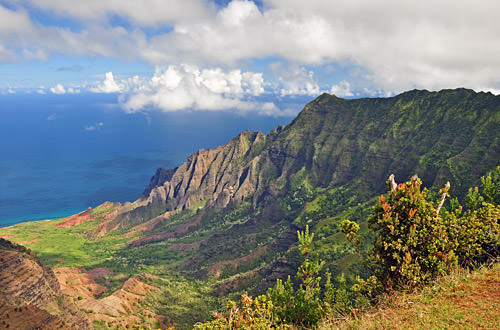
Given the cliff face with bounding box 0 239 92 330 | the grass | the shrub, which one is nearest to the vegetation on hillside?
the shrub

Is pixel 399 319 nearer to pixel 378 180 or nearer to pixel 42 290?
pixel 42 290

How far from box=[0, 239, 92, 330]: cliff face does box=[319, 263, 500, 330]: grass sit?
7547 cm

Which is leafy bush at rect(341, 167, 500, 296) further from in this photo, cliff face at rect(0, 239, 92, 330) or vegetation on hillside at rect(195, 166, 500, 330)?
cliff face at rect(0, 239, 92, 330)

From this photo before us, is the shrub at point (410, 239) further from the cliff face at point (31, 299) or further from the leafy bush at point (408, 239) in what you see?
the cliff face at point (31, 299)

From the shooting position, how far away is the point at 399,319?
57.0 feet

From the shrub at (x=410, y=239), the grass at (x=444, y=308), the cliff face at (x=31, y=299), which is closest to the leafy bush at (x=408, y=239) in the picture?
the shrub at (x=410, y=239)

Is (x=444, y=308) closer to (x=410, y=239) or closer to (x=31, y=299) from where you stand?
(x=410, y=239)

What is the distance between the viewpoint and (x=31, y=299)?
71.2 metres

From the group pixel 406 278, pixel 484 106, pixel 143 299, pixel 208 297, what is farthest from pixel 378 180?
pixel 406 278

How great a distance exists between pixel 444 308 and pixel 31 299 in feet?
293

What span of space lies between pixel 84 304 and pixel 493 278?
373 feet

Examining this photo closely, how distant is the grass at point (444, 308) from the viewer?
653 inches

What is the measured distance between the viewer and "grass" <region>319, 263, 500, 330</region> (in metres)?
16.6

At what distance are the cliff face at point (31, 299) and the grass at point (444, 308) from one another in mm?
75472
